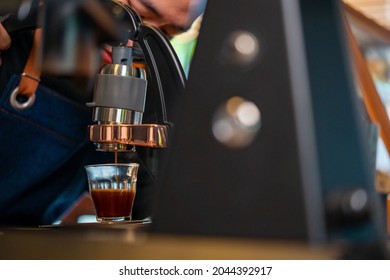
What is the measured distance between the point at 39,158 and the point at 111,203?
0.36m

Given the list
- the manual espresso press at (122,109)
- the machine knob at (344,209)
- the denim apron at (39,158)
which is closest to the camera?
the machine knob at (344,209)

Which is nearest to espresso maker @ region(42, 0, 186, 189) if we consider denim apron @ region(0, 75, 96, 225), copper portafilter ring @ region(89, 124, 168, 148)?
copper portafilter ring @ region(89, 124, 168, 148)

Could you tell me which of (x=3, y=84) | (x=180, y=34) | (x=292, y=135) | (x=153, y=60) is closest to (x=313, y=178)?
(x=292, y=135)

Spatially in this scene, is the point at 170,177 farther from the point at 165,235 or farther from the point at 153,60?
the point at 153,60

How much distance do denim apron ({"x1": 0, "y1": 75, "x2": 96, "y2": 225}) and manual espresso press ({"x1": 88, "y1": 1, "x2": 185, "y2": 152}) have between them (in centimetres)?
30

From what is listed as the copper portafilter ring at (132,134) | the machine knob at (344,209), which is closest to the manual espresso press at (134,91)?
the copper portafilter ring at (132,134)

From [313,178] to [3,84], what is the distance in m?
0.73

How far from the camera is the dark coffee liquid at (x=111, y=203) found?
0.56 m

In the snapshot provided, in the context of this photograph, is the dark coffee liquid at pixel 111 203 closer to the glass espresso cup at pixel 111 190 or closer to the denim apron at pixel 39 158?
the glass espresso cup at pixel 111 190

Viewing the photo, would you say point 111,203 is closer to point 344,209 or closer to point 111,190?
point 111,190

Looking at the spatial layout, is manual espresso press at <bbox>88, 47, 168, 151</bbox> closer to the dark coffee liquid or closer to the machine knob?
the dark coffee liquid

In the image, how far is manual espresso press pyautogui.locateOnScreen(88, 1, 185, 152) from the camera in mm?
501

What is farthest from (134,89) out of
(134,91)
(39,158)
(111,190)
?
(39,158)

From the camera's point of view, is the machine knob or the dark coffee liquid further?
the dark coffee liquid
